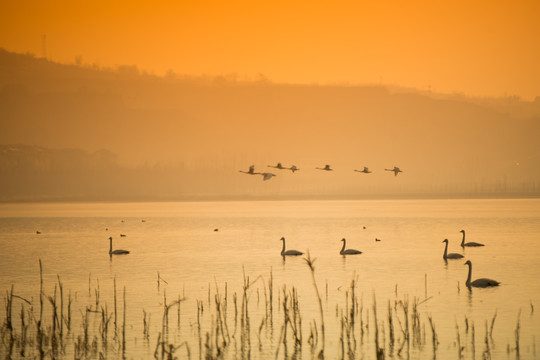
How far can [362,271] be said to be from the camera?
4734cm

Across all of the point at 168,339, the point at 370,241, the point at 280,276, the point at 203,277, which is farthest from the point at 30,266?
the point at 370,241

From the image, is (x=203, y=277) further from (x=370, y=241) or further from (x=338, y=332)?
(x=370, y=241)

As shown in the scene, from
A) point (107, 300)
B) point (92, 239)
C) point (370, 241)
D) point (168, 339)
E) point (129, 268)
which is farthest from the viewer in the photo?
point (92, 239)

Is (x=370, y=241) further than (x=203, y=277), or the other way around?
(x=370, y=241)

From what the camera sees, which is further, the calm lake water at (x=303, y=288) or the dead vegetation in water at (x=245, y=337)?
the calm lake water at (x=303, y=288)

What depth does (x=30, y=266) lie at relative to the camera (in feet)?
178

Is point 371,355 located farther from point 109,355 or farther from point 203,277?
point 203,277

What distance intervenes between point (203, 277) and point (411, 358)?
23.5m

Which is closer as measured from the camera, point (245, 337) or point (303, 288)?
point (245, 337)

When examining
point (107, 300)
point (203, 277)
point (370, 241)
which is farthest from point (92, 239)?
point (107, 300)

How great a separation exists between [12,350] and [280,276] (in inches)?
888

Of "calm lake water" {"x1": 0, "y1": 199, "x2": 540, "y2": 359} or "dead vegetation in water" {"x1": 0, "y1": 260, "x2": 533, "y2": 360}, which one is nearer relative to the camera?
"dead vegetation in water" {"x1": 0, "y1": 260, "x2": 533, "y2": 360}

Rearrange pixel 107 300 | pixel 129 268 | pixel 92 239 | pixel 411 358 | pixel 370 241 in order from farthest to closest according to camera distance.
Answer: pixel 92 239 → pixel 370 241 → pixel 129 268 → pixel 107 300 → pixel 411 358

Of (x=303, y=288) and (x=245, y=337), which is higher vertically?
(x=303, y=288)
